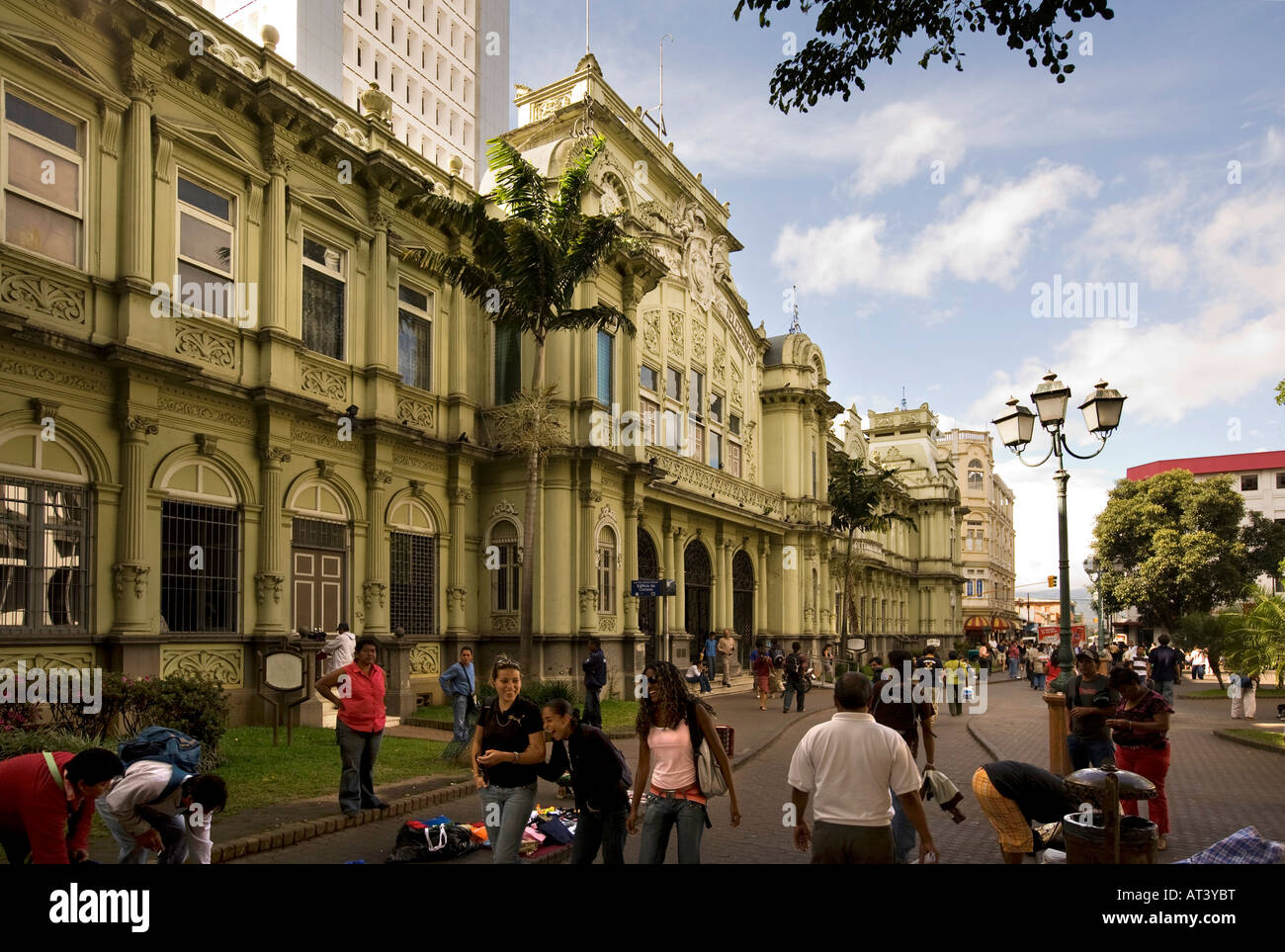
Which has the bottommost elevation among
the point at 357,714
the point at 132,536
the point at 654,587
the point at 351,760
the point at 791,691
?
the point at 791,691

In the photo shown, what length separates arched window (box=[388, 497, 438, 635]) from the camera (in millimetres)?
19812

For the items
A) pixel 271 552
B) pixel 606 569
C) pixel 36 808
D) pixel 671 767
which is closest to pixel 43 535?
pixel 271 552

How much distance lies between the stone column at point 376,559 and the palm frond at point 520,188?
5777 mm

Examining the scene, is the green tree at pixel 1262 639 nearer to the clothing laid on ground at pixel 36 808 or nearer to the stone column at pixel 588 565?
the stone column at pixel 588 565

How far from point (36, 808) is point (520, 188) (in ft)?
49.8

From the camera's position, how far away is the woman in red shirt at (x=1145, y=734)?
8969 mm

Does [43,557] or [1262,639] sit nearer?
[43,557]

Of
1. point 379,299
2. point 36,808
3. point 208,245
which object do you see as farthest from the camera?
point 379,299

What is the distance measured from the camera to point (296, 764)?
12.3 m

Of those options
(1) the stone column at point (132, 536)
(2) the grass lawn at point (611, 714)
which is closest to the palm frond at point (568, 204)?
(1) the stone column at point (132, 536)

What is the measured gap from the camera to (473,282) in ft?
63.0

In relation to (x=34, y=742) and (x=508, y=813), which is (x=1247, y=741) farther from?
(x=34, y=742)
